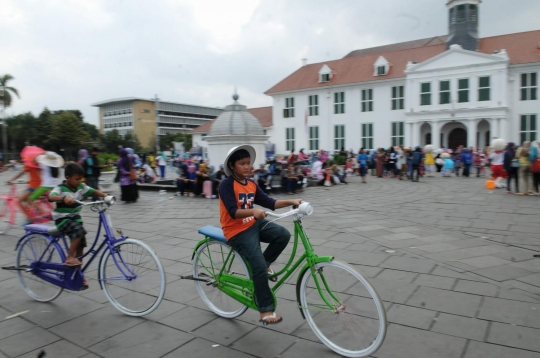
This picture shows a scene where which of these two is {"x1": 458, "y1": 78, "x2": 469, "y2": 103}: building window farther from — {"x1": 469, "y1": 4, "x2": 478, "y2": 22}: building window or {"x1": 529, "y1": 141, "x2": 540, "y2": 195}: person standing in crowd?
{"x1": 529, "y1": 141, "x2": 540, "y2": 195}: person standing in crowd

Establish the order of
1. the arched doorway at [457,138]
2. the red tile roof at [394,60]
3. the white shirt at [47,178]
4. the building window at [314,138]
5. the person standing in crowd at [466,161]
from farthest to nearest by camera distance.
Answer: the building window at [314,138] < the arched doorway at [457,138] < the red tile roof at [394,60] < the person standing in crowd at [466,161] < the white shirt at [47,178]

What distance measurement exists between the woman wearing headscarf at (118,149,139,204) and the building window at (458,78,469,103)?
93.3 feet

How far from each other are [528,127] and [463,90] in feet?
17.8

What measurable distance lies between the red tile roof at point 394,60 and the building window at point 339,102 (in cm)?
108

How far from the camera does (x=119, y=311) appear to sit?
404 cm

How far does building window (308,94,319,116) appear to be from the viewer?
4122 centimetres

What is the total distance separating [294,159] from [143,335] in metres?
12.6

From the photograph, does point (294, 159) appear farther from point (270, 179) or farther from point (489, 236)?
point (489, 236)

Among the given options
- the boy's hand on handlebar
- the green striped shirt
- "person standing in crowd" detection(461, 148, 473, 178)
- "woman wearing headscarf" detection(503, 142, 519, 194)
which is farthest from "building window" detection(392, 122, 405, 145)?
the boy's hand on handlebar

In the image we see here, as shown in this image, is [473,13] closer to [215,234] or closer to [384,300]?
Answer: [384,300]

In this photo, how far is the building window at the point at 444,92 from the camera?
1300 inches

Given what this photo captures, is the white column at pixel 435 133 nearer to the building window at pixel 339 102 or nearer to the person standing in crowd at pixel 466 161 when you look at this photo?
the building window at pixel 339 102

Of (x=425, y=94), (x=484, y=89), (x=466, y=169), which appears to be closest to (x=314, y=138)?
(x=425, y=94)

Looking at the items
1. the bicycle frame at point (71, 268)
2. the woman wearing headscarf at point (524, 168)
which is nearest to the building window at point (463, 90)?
the woman wearing headscarf at point (524, 168)
